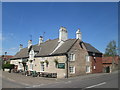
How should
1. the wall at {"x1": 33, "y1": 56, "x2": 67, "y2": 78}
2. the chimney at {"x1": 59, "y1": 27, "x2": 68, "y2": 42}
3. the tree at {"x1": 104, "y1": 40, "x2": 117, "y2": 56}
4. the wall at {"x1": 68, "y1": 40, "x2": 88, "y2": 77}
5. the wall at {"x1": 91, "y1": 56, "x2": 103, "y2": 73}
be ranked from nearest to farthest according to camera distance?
the wall at {"x1": 33, "y1": 56, "x2": 67, "y2": 78}
the wall at {"x1": 68, "y1": 40, "x2": 88, "y2": 77}
the chimney at {"x1": 59, "y1": 27, "x2": 68, "y2": 42}
the wall at {"x1": 91, "y1": 56, "x2": 103, "y2": 73}
the tree at {"x1": 104, "y1": 40, "x2": 117, "y2": 56}

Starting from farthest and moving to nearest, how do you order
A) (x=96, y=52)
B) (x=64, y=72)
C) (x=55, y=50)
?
(x=96, y=52)
(x=55, y=50)
(x=64, y=72)

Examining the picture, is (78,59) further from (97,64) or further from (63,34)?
(97,64)

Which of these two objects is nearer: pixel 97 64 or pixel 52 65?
pixel 52 65

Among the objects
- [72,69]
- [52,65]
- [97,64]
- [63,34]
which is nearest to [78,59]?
[72,69]

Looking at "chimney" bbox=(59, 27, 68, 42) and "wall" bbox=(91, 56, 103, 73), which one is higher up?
"chimney" bbox=(59, 27, 68, 42)

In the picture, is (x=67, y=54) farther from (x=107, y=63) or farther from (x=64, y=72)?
(x=107, y=63)

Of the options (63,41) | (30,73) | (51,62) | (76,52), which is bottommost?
(30,73)

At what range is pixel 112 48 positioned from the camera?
2773 inches

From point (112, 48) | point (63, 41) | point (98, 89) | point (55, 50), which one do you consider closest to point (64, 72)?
point (55, 50)

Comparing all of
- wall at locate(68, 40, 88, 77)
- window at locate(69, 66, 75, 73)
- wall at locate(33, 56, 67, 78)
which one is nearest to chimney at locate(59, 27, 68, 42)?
wall at locate(68, 40, 88, 77)

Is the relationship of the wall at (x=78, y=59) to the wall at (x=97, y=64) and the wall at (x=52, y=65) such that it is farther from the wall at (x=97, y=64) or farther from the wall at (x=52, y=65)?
the wall at (x=97, y=64)

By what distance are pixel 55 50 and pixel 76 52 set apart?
4.74m

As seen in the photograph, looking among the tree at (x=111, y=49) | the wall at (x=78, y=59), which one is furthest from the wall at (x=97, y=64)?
the tree at (x=111, y=49)

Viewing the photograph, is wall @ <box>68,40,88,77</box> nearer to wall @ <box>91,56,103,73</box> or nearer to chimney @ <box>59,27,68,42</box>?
wall @ <box>91,56,103,73</box>
